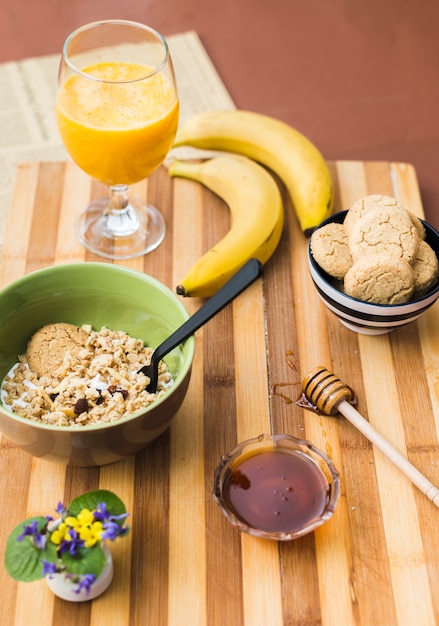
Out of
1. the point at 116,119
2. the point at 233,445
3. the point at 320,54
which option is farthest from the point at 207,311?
the point at 320,54

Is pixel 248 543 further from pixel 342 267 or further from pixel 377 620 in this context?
pixel 342 267

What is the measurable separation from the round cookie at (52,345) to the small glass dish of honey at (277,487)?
0.36 meters

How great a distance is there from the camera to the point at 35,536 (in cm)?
107

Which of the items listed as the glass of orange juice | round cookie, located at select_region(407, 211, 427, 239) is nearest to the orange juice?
the glass of orange juice

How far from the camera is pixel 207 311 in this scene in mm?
1243

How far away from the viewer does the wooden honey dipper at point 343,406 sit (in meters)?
1.30

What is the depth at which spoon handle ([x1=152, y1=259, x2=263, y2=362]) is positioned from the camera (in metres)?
1.21

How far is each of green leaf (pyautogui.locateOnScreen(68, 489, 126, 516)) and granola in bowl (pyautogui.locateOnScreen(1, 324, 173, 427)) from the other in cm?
17

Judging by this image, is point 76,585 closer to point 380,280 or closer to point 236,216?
point 380,280

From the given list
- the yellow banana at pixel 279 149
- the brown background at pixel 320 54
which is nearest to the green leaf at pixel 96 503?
the yellow banana at pixel 279 149

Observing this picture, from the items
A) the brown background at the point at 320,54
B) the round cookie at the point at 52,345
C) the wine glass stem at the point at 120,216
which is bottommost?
the brown background at the point at 320,54

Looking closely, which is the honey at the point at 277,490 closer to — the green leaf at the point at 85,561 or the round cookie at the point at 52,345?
the green leaf at the point at 85,561

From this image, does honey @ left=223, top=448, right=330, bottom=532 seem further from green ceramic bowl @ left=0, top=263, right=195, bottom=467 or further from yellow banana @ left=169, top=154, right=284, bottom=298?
yellow banana @ left=169, top=154, right=284, bottom=298

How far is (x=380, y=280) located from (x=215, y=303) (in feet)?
1.11
